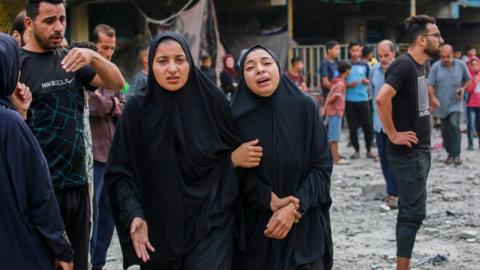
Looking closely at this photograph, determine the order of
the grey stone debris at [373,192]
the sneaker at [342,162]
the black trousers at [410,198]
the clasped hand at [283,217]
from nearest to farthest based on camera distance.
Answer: the clasped hand at [283,217] → the black trousers at [410,198] → the grey stone debris at [373,192] → the sneaker at [342,162]

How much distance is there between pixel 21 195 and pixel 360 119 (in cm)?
866

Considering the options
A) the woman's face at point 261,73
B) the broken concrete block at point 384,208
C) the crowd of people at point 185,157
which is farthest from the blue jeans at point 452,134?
the woman's face at point 261,73

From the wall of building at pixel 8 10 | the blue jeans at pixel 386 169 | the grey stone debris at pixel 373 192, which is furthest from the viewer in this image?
the wall of building at pixel 8 10

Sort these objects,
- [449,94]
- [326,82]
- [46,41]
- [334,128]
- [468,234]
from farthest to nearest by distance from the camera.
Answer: [326,82] → [334,128] → [449,94] → [468,234] → [46,41]

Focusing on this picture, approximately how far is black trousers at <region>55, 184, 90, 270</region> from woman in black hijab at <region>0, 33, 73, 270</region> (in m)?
0.77

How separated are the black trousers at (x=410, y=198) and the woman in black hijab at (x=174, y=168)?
182 cm

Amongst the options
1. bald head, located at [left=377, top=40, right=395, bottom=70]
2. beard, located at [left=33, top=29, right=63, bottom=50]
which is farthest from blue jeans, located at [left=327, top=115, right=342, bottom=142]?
beard, located at [left=33, top=29, right=63, bottom=50]

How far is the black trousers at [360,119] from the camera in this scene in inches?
432

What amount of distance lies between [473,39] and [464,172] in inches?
439

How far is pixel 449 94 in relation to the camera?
10.5m

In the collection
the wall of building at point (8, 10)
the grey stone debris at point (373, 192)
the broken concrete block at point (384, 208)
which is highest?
the wall of building at point (8, 10)

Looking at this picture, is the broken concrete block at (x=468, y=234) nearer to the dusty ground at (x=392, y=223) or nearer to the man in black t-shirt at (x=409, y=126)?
the dusty ground at (x=392, y=223)

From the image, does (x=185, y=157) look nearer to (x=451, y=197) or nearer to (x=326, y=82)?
(x=451, y=197)


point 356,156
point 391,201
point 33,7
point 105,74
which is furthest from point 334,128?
point 33,7
